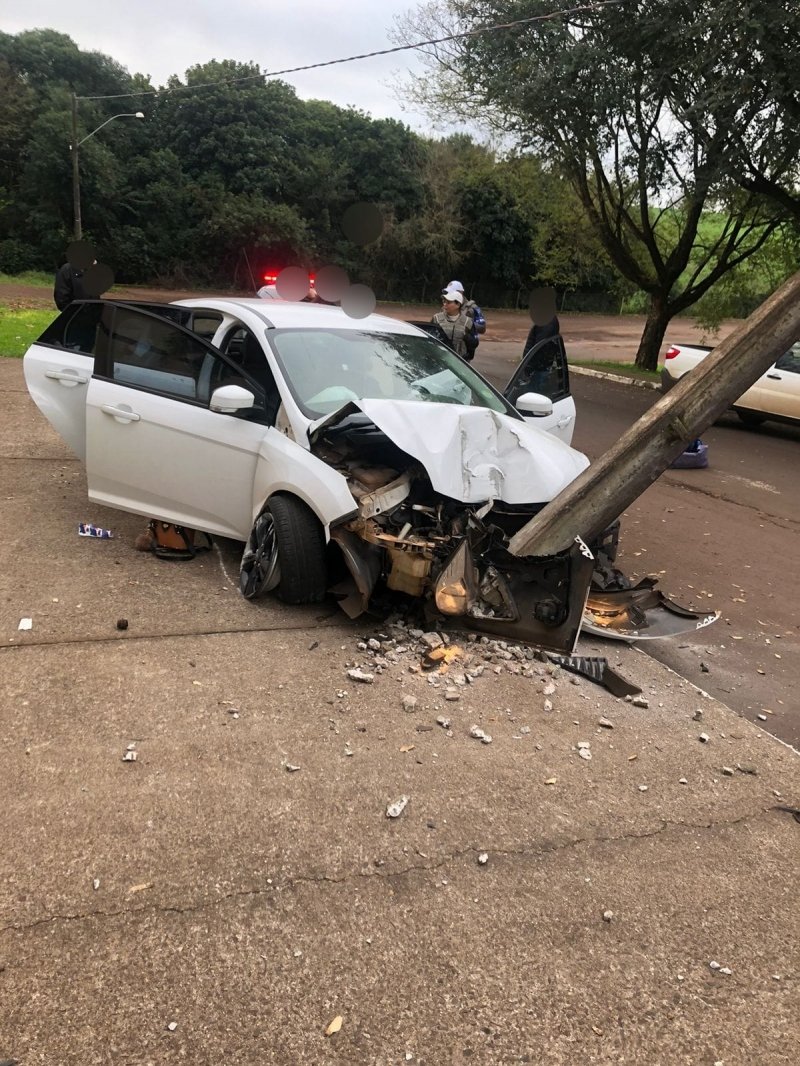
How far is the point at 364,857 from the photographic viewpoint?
2650 mm

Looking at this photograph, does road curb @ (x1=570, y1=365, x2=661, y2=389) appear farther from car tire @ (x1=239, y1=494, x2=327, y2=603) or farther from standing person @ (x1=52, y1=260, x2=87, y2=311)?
car tire @ (x1=239, y1=494, x2=327, y2=603)

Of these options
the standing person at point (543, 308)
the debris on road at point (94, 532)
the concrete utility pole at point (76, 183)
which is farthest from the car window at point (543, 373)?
the concrete utility pole at point (76, 183)

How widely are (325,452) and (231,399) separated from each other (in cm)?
60

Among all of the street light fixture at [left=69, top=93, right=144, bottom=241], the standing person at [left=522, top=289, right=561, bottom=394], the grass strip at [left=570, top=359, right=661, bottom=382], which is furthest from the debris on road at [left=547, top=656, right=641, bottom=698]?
the street light fixture at [left=69, top=93, right=144, bottom=241]

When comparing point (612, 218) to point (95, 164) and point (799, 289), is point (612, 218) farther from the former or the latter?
point (95, 164)

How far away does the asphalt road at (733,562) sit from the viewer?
436 cm

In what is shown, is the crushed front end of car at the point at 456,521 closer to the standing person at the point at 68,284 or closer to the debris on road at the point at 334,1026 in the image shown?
the debris on road at the point at 334,1026

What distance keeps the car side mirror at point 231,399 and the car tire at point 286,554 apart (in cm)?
55

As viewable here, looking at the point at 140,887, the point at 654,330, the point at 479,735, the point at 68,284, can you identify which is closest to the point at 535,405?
the point at 479,735

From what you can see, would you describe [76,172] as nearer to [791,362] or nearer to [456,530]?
[791,362]

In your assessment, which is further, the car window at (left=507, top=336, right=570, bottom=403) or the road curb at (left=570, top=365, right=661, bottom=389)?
the road curb at (left=570, top=365, right=661, bottom=389)

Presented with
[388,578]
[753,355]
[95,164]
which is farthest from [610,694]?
[95,164]

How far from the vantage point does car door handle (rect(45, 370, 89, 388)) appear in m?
5.33

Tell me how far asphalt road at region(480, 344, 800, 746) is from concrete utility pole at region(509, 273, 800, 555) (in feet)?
3.56
